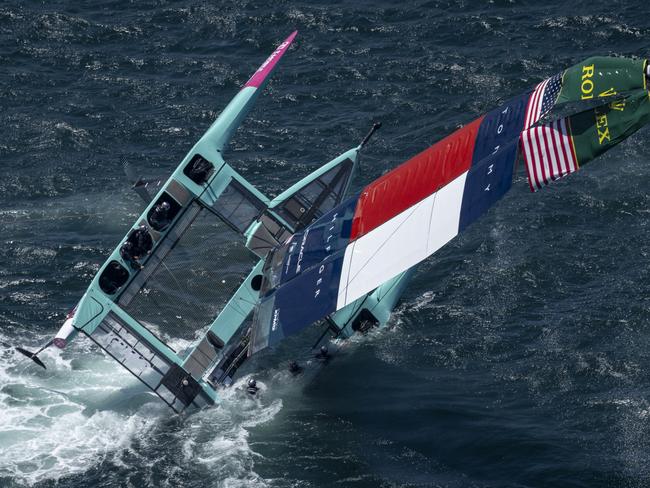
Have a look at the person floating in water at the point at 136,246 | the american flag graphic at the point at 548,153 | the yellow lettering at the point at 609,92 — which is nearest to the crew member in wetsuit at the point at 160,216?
the person floating in water at the point at 136,246

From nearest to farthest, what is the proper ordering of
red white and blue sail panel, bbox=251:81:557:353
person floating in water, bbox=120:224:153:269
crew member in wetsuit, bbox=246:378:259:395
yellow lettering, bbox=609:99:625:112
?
yellow lettering, bbox=609:99:625:112, red white and blue sail panel, bbox=251:81:557:353, crew member in wetsuit, bbox=246:378:259:395, person floating in water, bbox=120:224:153:269

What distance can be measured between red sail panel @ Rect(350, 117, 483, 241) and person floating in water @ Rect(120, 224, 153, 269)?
919cm

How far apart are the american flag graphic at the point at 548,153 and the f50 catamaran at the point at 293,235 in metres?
0.04

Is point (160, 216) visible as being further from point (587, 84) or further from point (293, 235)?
point (587, 84)

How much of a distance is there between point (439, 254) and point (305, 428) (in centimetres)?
1266

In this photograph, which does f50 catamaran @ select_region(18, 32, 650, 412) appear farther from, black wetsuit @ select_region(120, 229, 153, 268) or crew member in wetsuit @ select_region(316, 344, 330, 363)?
crew member in wetsuit @ select_region(316, 344, 330, 363)

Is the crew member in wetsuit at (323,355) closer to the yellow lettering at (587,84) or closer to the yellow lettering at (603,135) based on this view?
the yellow lettering at (587,84)

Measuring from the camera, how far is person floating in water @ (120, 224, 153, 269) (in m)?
47.1

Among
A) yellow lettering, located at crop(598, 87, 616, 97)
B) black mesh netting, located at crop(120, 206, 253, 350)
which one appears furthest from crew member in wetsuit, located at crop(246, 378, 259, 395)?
yellow lettering, located at crop(598, 87, 616, 97)

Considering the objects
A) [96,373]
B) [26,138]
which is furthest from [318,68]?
[96,373]

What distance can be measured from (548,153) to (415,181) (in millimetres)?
5964

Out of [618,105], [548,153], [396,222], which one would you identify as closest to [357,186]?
[396,222]

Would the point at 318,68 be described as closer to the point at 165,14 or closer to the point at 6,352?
the point at 165,14

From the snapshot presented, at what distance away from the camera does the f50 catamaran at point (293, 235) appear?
125 feet
